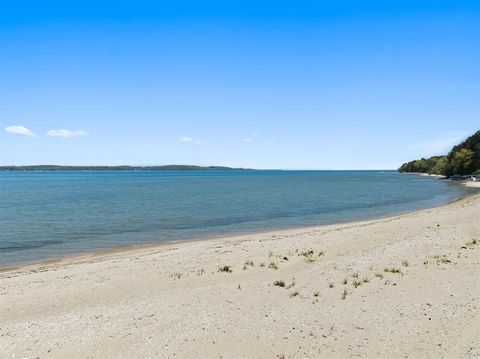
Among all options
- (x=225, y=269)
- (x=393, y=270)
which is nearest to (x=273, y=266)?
(x=225, y=269)

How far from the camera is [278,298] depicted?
40.8 feet

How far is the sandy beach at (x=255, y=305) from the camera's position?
9.03 metres

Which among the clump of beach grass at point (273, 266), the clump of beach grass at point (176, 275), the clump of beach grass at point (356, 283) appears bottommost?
the clump of beach grass at point (176, 275)

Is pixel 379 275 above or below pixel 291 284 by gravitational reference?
above

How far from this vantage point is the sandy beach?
903cm

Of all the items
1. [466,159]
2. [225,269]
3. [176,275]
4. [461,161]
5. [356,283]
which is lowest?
[176,275]

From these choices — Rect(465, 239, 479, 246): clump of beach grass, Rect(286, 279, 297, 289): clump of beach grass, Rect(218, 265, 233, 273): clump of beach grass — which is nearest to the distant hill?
Rect(465, 239, 479, 246): clump of beach grass

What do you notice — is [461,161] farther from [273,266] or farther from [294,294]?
[294,294]

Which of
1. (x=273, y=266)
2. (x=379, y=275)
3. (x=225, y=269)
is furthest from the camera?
(x=273, y=266)

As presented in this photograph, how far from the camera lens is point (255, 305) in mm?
11805

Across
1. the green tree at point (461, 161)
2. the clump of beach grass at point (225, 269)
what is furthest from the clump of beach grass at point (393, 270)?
the green tree at point (461, 161)

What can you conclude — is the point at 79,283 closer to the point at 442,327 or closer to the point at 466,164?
the point at 442,327

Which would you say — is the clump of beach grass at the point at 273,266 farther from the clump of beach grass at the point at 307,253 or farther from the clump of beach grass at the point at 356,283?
the clump of beach grass at the point at 356,283

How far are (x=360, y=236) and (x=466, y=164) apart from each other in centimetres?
13776
